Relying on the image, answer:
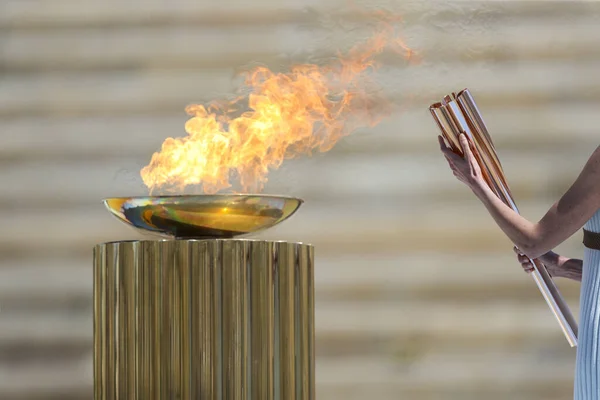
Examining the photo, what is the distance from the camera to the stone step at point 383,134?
3369mm

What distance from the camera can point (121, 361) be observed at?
206cm

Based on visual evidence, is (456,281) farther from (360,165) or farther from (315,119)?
(315,119)

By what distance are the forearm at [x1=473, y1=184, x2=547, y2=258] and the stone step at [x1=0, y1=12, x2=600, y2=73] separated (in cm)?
141

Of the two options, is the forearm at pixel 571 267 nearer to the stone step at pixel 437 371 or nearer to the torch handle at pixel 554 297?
the torch handle at pixel 554 297

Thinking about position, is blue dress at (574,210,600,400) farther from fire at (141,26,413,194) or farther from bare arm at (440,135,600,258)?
fire at (141,26,413,194)

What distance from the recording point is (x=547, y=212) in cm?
196

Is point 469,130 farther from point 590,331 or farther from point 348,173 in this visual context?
point 348,173

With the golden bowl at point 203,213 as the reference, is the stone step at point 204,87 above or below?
above

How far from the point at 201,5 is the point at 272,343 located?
1820mm

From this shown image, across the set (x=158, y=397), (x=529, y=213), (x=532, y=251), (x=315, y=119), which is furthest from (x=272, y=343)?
(x=529, y=213)

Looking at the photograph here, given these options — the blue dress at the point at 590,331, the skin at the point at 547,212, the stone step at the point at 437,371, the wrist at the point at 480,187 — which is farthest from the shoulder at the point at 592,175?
the stone step at the point at 437,371

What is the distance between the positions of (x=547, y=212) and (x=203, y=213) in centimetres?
83

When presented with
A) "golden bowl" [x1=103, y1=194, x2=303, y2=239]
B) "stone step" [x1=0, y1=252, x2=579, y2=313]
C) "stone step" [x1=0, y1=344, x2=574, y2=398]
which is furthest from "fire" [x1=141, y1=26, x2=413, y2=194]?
"golden bowl" [x1=103, y1=194, x2=303, y2=239]

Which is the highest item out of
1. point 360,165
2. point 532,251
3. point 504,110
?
point 504,110
